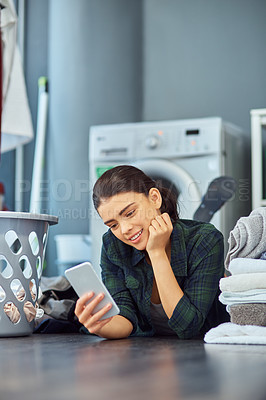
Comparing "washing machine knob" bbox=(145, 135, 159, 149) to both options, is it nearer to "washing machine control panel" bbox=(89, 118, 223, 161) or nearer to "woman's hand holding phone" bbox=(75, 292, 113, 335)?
"washing machine control panel" bbox=(89, 118, 223, 161)

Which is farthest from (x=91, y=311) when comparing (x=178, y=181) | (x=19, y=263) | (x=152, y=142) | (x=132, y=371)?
(x=152, y=142)

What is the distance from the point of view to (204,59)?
11.1 feet

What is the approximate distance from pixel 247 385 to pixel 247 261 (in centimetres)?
43

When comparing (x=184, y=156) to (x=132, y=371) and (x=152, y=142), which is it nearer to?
(x=152, y=142)

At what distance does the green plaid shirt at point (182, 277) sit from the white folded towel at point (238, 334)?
0.15 metres

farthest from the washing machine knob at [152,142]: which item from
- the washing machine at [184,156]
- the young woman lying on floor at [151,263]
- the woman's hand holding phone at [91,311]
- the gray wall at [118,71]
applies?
the woman's hand holding phone at [91,311]

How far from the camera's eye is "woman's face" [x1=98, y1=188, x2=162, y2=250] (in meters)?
1.27

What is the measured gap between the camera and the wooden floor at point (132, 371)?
1.90ft

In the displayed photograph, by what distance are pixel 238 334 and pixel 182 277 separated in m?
0.30

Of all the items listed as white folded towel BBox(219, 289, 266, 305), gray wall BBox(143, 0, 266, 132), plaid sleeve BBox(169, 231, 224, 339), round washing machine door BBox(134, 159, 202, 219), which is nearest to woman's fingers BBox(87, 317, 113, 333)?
plaid sleeve BBox(169, 231, 224, 339)

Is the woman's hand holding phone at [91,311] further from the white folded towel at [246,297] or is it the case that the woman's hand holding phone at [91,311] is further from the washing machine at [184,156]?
the washing machine at [184,156]

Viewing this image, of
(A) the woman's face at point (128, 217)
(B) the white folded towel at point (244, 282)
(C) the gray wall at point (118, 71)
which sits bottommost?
(B) the white folded towel at point (244, 282)

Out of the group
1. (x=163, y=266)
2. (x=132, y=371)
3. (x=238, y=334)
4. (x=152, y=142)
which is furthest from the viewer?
(x=152, y=142)

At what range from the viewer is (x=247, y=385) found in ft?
2.04
